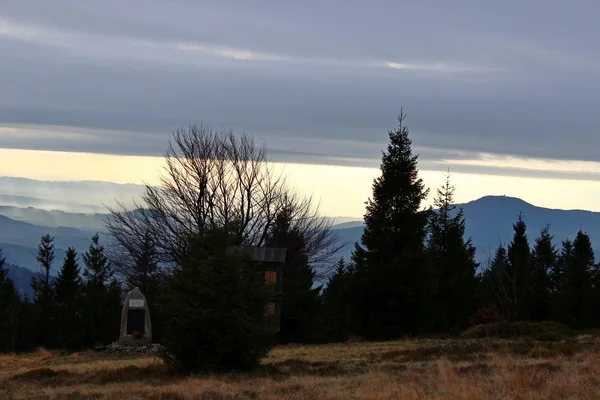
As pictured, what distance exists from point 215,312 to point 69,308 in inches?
1465

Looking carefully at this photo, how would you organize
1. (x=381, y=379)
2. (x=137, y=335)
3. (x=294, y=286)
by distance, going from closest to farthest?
1. (x=381, y=379)
2. (x=137, y=335)
3. (x=294, y=286)

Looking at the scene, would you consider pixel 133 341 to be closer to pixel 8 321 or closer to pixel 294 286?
pixel 294 286

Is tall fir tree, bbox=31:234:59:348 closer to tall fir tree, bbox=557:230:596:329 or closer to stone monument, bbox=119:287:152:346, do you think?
stone monument, bbox=119:287:152:346

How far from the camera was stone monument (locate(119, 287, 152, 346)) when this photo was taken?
3419cm

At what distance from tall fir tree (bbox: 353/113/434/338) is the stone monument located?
9.64 meters

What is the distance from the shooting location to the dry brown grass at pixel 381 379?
12469 mm

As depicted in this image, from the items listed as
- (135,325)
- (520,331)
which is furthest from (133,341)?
(520,331)

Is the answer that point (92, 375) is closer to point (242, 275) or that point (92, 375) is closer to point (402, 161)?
point (242, 275)

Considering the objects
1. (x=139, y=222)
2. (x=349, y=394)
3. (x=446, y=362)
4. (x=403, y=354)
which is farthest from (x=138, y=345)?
(x=349, y=394)

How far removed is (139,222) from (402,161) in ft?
47.0

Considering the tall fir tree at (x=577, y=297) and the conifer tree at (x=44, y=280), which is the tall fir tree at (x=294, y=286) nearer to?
the tall fir tree at (x=577, y=297)

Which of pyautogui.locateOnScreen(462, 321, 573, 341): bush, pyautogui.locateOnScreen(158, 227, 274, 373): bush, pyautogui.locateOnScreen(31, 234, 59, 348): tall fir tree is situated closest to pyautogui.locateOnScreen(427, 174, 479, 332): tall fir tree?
pyautogui.locateOnScreen(462, 321, 573, 341): bush

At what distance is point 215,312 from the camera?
18812 millimetres

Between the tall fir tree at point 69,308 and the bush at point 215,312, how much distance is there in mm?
30839
